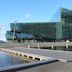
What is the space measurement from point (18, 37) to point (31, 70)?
110798 mm

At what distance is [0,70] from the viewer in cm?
1803

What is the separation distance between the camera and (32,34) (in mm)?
135125

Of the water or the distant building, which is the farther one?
the distant building

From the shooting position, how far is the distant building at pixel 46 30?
5064 inches

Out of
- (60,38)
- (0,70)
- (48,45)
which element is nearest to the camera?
(0,70)

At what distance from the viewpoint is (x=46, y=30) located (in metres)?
137

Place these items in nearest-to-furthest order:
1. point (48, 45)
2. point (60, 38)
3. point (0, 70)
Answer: point (0, 70)
point (48, 45)
point (60, 38)

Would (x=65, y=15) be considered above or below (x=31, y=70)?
above

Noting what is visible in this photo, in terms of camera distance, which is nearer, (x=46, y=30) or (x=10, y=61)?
(x=10, y=61)

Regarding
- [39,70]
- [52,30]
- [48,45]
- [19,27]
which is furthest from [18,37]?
[39,70]

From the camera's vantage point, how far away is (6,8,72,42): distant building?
422 ft

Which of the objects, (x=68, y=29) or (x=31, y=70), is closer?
(x=31, y=70)

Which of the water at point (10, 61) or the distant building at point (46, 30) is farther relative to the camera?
the distant building at point (46, 30)

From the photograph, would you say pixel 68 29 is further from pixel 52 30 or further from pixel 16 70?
pixel 16 70
